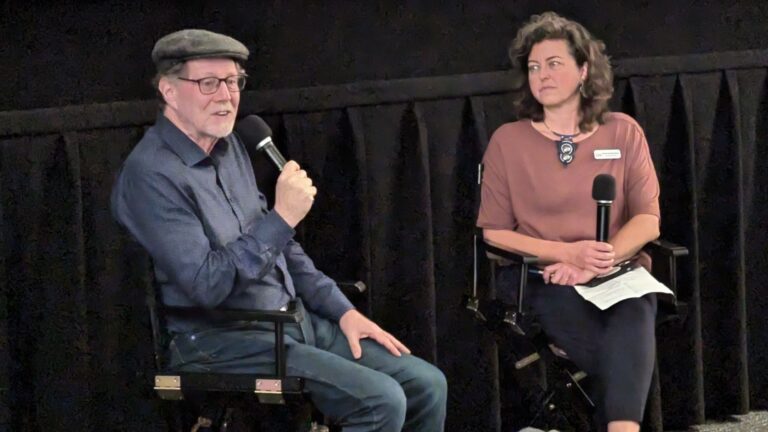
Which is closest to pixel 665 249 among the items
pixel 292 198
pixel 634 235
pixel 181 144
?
pixel 634 235

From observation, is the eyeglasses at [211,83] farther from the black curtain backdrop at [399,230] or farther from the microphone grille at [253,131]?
the black curtain backdrop at [399,230]

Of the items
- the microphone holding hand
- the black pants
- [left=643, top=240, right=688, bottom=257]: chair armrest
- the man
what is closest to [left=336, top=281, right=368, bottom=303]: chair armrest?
the man

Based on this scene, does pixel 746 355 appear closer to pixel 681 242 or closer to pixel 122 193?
pixel 681 242

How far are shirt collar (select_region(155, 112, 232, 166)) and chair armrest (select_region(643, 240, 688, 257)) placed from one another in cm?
125

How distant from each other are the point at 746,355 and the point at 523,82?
4.22 feet

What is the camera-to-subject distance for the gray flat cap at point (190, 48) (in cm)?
255

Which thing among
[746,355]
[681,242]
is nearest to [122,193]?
[681,242]

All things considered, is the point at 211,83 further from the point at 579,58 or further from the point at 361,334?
the point at 579,58

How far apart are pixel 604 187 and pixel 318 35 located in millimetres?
1022

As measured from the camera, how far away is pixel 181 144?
2574 mm

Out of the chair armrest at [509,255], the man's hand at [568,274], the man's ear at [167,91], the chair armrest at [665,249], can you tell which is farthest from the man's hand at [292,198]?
the chair armrest at [665,249]

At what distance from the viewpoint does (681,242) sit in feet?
11.6

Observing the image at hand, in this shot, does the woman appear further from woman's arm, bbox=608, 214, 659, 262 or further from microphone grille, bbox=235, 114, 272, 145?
microphone grille, bbox=235, 114, 272, 145

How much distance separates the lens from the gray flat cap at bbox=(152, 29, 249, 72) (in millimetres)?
2553
